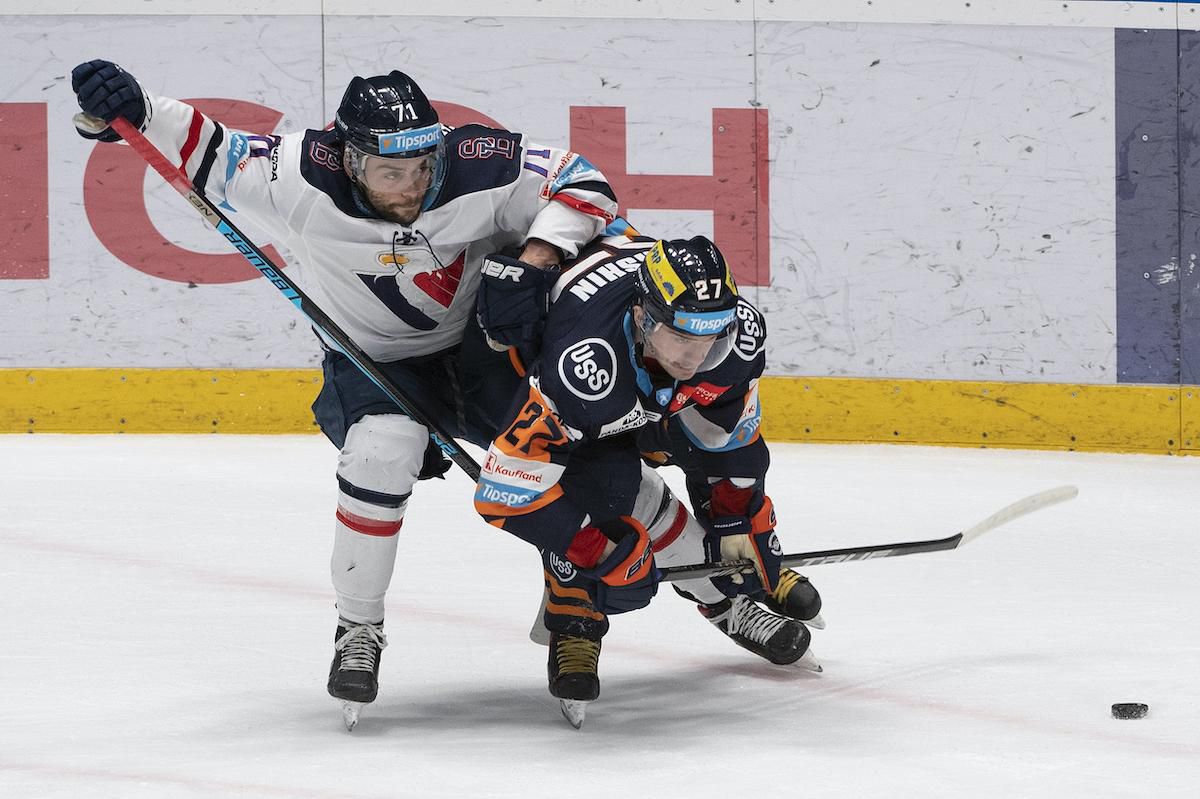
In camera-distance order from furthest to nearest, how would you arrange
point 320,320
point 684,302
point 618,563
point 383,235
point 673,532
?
point 673,532
point 320,320
point 383,235
point 618,563
point 684,302

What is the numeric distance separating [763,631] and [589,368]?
32.4 inches

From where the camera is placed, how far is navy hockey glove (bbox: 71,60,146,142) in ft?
9.70

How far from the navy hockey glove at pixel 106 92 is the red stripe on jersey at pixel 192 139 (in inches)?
4.3

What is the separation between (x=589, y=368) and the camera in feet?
8.93

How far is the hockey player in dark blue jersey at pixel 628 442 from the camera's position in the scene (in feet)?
8.95

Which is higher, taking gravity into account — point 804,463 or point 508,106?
point 508,106

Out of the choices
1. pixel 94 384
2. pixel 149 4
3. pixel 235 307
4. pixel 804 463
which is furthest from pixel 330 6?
pixel 804 463

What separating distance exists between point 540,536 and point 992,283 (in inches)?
148

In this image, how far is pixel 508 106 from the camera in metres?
6.23

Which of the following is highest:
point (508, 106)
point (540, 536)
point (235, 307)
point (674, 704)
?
point (508, 106)

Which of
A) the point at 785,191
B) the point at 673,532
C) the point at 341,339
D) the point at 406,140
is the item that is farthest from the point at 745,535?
the point at 785,191

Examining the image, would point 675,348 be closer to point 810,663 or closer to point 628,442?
point 628,442

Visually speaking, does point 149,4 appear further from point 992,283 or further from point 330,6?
point 992,283

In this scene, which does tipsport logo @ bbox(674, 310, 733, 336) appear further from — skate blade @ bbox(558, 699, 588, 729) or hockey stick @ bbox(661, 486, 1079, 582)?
skate blade @ bbox(558, 699, 588, 729)
